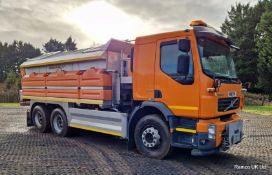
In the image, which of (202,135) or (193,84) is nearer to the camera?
(202,135)

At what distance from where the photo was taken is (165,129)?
5934 mm

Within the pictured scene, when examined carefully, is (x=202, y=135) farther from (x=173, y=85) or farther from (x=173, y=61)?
(x=173, y=61)

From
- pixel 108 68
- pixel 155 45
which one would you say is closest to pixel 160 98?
pixel 155 45

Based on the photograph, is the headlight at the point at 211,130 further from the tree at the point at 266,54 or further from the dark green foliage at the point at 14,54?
the dark green foliage at the point at 14,54

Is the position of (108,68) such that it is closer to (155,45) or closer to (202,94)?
(155,45)

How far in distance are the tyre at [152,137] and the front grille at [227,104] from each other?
49.5 inches

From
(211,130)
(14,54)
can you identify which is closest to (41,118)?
(211,130)

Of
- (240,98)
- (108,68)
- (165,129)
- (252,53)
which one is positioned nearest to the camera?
(165,129)

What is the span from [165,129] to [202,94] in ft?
3.93

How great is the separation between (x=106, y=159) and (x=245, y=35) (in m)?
36.5

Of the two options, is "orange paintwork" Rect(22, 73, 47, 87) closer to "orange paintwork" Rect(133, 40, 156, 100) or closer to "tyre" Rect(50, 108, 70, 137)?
"tyre" Rect(50, 108, 70, 137)

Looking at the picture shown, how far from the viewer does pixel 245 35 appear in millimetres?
37562

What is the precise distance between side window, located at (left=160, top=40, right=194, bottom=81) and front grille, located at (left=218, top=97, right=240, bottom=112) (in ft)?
2.91

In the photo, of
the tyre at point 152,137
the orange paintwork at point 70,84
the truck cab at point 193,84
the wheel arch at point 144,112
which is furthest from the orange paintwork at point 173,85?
the orange paintwork at point 70,84
